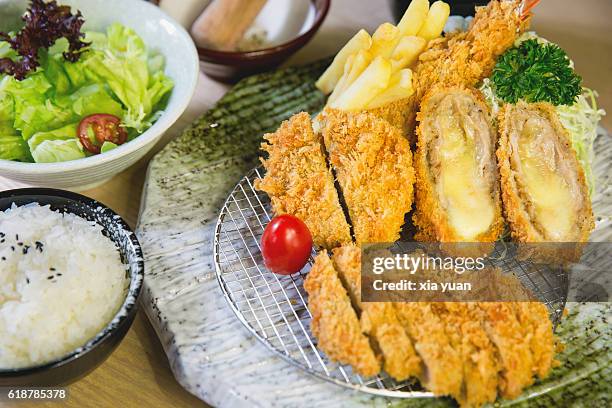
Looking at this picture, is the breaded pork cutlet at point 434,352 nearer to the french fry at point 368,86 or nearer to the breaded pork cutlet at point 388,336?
the breaded pork cutlet at point 388,336

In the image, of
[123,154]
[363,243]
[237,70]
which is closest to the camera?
[363,243]

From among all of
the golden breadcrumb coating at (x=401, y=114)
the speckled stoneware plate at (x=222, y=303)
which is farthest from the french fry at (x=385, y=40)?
the speckled stoneware plate at (x=222, y=303)

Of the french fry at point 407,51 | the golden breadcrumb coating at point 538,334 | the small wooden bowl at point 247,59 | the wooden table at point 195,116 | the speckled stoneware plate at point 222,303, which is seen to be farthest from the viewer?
the small wooden bowl at point 247,59

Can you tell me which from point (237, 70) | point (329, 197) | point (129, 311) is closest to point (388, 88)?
point (329, 197)

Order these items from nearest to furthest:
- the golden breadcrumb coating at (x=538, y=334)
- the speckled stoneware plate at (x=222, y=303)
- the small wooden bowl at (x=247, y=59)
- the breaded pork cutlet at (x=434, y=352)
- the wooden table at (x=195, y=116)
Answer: the breaded pork cutlet at (x=434, y=352) → the golden breadcrumb coating at (x=538, y=334) → the speckled stoneware plate at (x=222, y=303) → the wooden table at (x=195, y=116) → the small wooden bowl at (x=247, y=59)

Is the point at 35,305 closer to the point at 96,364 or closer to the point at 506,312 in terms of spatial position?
the point at 96,364

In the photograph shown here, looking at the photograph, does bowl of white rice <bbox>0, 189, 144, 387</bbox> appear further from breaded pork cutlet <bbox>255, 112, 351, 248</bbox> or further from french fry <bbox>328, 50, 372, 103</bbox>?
french fry <bbox>328, 50, 372, 103</bbox>

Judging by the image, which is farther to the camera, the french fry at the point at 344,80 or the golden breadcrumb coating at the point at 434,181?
the french fry at the point at 344,80

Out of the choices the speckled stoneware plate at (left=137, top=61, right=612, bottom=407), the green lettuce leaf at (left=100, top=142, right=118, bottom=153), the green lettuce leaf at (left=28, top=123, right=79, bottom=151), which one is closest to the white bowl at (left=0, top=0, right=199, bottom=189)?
the green lettuce leaf at (left=100, top=142, right=118, bottom=153)
